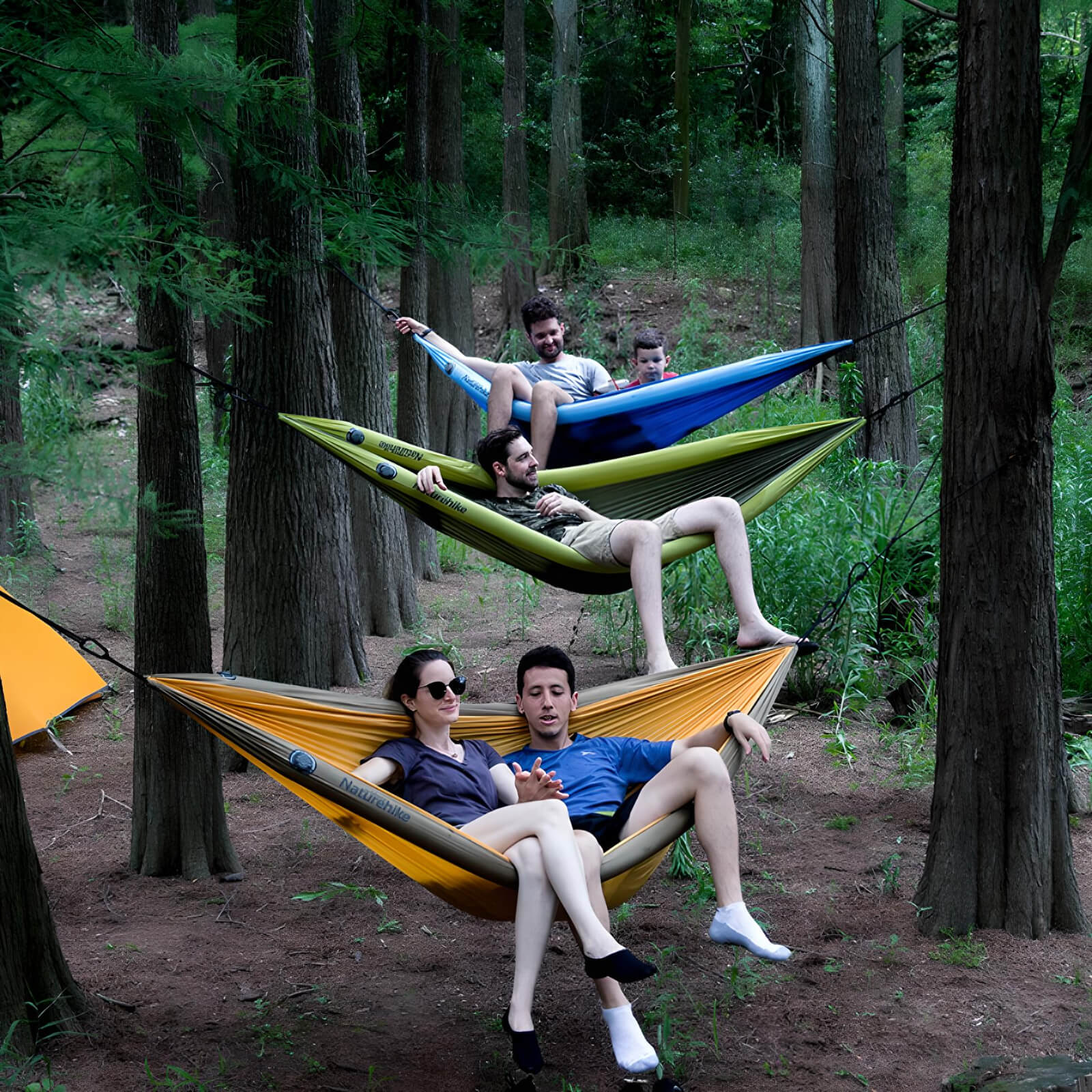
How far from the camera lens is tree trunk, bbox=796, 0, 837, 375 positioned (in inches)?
→ 322

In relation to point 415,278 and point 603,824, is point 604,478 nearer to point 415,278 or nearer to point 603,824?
point 603,824

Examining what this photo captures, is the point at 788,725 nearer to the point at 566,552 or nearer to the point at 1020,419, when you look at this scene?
the point at 566,552

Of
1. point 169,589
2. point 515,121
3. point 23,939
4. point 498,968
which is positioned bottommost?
point 498,968

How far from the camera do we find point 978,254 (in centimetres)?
253

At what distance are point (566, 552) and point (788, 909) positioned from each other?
103 cm

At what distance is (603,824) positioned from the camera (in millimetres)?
2355

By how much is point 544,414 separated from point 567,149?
7256mm

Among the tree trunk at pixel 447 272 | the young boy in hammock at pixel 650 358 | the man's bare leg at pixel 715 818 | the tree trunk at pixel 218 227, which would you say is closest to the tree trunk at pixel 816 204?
the tree trunk at pixel 447 272

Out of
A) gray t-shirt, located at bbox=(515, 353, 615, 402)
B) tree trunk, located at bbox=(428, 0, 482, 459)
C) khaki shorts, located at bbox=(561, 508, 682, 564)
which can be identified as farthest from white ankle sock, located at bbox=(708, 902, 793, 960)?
tree trunk, located at bbox=(428, 0, 482, 459)

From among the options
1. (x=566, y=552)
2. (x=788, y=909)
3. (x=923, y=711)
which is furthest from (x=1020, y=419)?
(x=923, y=711)

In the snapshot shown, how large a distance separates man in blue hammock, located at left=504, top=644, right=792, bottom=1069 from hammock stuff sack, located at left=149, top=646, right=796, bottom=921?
0.15 feet

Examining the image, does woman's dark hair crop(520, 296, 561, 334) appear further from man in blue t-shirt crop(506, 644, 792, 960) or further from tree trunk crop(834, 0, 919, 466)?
tree trunk crop(834, 0, 919, 466)

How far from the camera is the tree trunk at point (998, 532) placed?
8.16 ft

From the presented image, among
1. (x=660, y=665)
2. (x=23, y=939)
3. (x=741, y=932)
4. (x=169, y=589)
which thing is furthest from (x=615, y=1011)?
(x=169, y=589)
